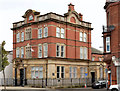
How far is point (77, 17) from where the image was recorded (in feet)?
161

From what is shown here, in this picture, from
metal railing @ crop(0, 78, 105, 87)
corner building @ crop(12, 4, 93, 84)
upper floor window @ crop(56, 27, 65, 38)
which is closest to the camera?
metal railing @ crop(0, 78, 105, 87)

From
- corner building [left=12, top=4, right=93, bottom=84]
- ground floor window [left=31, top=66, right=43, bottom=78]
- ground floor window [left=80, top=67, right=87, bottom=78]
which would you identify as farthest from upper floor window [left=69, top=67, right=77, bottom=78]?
ground floor window [left=31, top=66, right=43, bottom=78]

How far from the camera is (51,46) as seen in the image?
42.9m

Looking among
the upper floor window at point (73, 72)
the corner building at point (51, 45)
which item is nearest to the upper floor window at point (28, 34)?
the corner building at point (51, 45)

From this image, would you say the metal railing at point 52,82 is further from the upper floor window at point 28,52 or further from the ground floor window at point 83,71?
the upper floor window at point 28,52

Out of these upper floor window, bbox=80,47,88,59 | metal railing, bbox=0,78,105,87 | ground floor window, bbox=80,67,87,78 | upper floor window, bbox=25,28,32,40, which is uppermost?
upper floor window, bbox=25,28,32,40

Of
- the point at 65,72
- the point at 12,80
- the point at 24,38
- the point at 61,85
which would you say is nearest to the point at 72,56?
the point at 65,72

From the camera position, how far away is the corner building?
142ft

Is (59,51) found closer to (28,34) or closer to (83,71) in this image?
(28,34)

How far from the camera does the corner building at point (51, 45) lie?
43.2 m

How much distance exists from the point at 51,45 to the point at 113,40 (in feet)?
43.5

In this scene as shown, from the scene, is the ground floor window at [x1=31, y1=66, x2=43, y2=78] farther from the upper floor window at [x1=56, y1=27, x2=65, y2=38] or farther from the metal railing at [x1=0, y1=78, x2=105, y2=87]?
the upper floor window at [x1=56, y1=27, x2=65, y2=38]

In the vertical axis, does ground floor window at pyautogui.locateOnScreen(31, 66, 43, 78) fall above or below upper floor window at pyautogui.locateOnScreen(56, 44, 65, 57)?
below

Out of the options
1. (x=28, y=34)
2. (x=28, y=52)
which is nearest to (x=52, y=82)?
(x=28, y=52)
